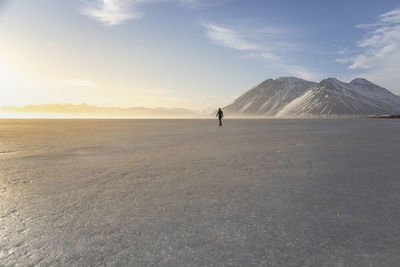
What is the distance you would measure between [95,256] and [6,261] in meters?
0.94

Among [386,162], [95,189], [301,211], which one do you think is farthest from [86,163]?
[386,162]

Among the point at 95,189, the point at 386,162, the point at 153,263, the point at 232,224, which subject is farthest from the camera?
the point at 386,162

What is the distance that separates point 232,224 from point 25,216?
319 cm

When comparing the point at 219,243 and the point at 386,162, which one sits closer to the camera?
the point at 219,243

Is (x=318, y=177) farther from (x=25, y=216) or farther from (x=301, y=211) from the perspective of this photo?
(x=25, y=216)

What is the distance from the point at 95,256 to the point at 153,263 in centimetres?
68

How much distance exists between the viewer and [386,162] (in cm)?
816

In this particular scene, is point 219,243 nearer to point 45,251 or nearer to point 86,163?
point 45,251

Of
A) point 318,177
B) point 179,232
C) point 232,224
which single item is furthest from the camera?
point 318,177

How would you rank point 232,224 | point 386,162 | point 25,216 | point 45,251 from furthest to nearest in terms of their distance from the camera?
point 386,162 < point 25,216 < point 232,224 < point 45,251

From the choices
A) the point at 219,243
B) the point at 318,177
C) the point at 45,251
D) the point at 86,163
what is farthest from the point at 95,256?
the point at 86,163

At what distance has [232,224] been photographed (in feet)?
11.9

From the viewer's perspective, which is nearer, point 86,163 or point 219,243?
point 219,243

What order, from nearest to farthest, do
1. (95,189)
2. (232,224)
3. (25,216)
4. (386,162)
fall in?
(232,224), (25,216), (95,189), (386,162)
